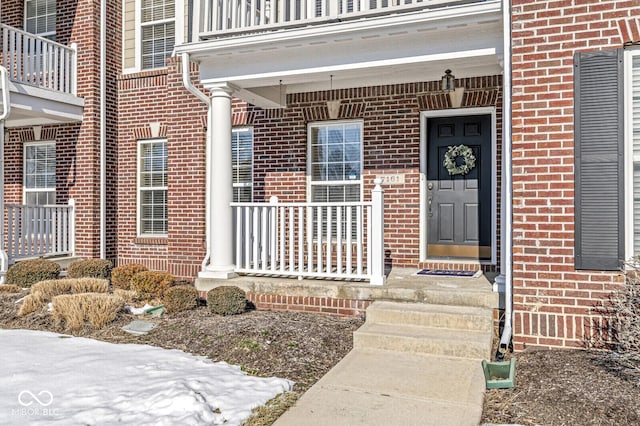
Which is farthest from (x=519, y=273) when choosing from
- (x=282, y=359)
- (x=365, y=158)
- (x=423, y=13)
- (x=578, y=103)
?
(x=365, y=158)

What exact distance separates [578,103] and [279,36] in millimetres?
3285

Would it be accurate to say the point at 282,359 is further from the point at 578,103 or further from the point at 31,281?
the point at 31,281

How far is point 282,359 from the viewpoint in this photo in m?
4.52

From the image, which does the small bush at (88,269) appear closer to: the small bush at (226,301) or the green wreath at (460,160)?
the small bush at (226,301)

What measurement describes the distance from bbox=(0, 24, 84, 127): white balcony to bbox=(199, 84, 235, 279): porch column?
4.05m

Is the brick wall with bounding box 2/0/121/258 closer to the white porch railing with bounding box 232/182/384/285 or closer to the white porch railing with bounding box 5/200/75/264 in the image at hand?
the white porch railing with bounding box 5/200/75/264

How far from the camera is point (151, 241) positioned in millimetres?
9266

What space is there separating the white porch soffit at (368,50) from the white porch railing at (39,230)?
451 centimetres

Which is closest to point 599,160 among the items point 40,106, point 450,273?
point 450,273

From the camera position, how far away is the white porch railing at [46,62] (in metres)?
8.73

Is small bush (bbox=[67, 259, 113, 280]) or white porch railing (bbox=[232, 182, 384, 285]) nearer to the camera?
white porch railing (bbox=[232, 182, 384, 285])

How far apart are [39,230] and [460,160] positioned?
730 centimetres

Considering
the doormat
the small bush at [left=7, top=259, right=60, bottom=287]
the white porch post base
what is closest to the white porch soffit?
the white porch post base

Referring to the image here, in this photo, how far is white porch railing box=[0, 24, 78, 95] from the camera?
8.73m
